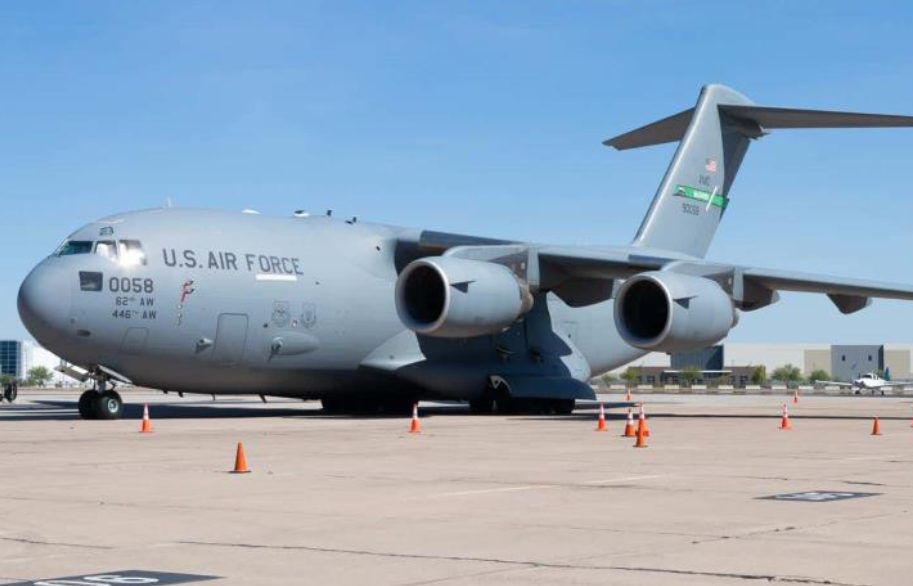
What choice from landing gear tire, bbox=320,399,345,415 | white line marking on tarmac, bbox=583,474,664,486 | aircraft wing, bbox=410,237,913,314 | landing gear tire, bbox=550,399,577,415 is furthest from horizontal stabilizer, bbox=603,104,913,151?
white line marking on tarmac, bbox=583,474,664,486

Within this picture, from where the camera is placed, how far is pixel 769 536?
8609 millimetres

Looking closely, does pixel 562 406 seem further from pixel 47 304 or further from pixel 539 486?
pixel 539 486

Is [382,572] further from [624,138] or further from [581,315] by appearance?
[624,138]

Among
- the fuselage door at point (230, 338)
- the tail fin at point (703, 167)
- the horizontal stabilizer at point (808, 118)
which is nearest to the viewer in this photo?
the fuselage door at point (230, 338)

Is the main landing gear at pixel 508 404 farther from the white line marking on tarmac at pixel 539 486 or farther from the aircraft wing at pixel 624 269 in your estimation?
the white line marking on tarmac at pixel 539 486

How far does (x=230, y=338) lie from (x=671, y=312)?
8153mm

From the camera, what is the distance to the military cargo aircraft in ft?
79.7

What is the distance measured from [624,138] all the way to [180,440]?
1883 cm

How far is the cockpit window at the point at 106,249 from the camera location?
2422cm

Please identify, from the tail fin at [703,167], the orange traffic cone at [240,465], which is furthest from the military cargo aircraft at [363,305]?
the orange traffic cone at [240,465]

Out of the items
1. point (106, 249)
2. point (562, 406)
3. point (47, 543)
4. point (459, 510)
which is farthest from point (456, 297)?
point (47, 543)

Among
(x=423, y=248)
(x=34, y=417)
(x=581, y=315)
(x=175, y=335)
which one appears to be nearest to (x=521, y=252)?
(x=423, y=248)

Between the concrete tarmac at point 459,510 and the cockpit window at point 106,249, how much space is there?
5.46m

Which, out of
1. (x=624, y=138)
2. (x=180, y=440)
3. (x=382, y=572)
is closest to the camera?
(x=382, y=572)
